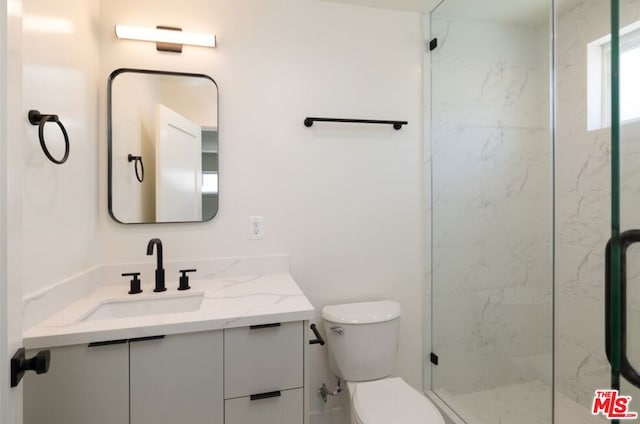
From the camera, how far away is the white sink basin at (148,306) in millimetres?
→ 1364

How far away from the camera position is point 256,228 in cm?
172

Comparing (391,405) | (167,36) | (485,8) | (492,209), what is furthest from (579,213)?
(167,36)

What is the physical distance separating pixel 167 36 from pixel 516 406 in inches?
100

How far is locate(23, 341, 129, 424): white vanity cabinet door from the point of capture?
3.21 feet

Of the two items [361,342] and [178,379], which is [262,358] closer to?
[178,379]

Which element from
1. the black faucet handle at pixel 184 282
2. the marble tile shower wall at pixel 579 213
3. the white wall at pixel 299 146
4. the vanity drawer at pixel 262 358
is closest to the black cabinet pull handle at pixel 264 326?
the vanity drawer at pixel 262 358

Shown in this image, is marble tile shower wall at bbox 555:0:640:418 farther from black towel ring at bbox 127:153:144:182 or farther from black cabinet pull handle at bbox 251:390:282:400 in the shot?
black towel ring at bbox 127:153:144:182

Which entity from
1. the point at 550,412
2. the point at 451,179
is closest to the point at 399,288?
the point at 451,179

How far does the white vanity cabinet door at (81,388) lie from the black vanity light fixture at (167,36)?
136 cm

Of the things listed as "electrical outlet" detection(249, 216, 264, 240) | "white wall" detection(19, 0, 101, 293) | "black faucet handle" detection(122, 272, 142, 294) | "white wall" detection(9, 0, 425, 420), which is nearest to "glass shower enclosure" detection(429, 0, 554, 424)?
"white wall" detection(9, 0, 425, 420)

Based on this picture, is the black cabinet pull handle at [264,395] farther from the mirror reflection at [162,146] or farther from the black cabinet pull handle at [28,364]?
the mirror reflection at [162,146]

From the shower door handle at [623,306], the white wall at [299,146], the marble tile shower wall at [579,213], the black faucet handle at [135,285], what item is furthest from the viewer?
the marble tile shower wall at [579,213]

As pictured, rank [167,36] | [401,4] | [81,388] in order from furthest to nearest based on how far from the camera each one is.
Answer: [401,4] → [167,36] → [81,388]

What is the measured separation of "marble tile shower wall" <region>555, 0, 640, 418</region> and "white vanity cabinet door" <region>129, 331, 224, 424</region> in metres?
1.85
